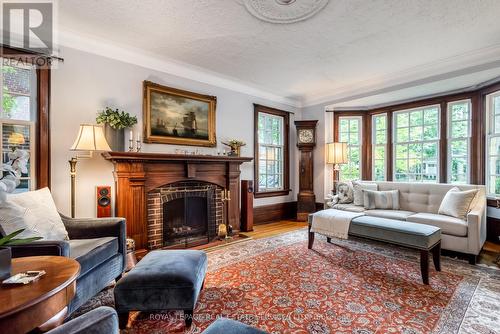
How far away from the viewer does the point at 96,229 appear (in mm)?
2336

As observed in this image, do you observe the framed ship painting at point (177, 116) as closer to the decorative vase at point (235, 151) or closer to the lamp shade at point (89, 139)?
the decorative vase at point (235, 151)

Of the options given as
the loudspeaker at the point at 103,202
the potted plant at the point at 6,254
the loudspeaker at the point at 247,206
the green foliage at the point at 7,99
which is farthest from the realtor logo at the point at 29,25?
the loudspeaker at the point at 247,206

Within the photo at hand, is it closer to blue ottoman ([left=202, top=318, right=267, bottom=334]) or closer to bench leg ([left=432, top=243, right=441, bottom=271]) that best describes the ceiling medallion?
blue ottoman ([left=202, top=318, right=267, bottom=334])

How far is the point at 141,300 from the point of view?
5.47 ft

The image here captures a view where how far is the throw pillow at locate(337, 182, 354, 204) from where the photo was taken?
4387 mm

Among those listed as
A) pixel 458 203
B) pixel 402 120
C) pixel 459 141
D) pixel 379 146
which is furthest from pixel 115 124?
pixel 459 141

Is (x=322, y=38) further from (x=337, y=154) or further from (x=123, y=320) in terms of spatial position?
(x=123, y=320)

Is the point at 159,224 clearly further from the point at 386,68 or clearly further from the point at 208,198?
the point at 386,68

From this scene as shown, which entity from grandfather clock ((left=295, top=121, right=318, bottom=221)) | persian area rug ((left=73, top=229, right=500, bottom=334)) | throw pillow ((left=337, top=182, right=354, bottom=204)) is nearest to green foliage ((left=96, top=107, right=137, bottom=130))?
persian area rug ((left=73, top=229, right=500, bottom=334))

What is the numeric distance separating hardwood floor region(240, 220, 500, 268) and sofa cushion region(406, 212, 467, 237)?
41 cm

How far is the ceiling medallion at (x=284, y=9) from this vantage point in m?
2.32

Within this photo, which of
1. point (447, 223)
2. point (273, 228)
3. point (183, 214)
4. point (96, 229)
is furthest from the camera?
point (273, 228)

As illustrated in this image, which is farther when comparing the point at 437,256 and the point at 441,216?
the point at 441,216

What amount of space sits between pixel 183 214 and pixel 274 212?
215 centimetres
